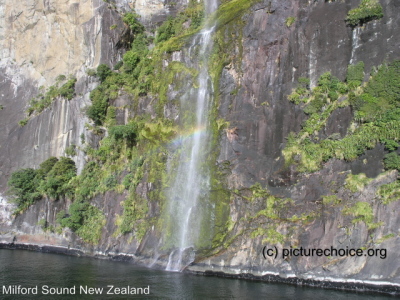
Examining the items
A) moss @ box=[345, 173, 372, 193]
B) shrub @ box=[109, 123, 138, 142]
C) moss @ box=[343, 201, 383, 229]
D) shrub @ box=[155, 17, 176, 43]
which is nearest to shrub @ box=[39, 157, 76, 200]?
shrub @ box=[109, 123, 138, 142]

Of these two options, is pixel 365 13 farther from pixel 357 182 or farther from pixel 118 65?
pixel 118 65

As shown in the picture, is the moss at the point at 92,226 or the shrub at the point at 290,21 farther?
the moss at the point at 92,226

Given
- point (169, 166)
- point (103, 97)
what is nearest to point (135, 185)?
point (169, 166)

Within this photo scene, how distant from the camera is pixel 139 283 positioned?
63.3ft

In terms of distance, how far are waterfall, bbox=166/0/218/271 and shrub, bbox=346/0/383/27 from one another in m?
10.4

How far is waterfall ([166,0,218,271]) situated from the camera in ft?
81.6

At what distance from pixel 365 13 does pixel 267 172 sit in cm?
1190

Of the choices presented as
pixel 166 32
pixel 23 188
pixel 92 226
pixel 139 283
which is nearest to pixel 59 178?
pixel 23 188

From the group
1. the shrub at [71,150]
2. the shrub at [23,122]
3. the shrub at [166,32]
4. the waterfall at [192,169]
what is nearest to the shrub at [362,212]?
the waterfall at [192,169]

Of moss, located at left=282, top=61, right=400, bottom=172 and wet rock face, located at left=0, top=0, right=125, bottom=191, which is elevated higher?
wet rock face, located at left=0, top=0, right=125, bottom=191

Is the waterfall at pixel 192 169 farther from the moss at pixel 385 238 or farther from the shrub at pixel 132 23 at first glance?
the shrub at pixel 132 23

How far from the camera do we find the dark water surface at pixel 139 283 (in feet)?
55.9

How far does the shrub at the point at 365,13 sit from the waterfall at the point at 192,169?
10.4 meters

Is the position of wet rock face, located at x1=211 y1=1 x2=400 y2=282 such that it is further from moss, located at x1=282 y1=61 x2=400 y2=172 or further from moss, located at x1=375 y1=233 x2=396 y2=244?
moss, located at x1=282 y1=61 x2=400 y2=172
